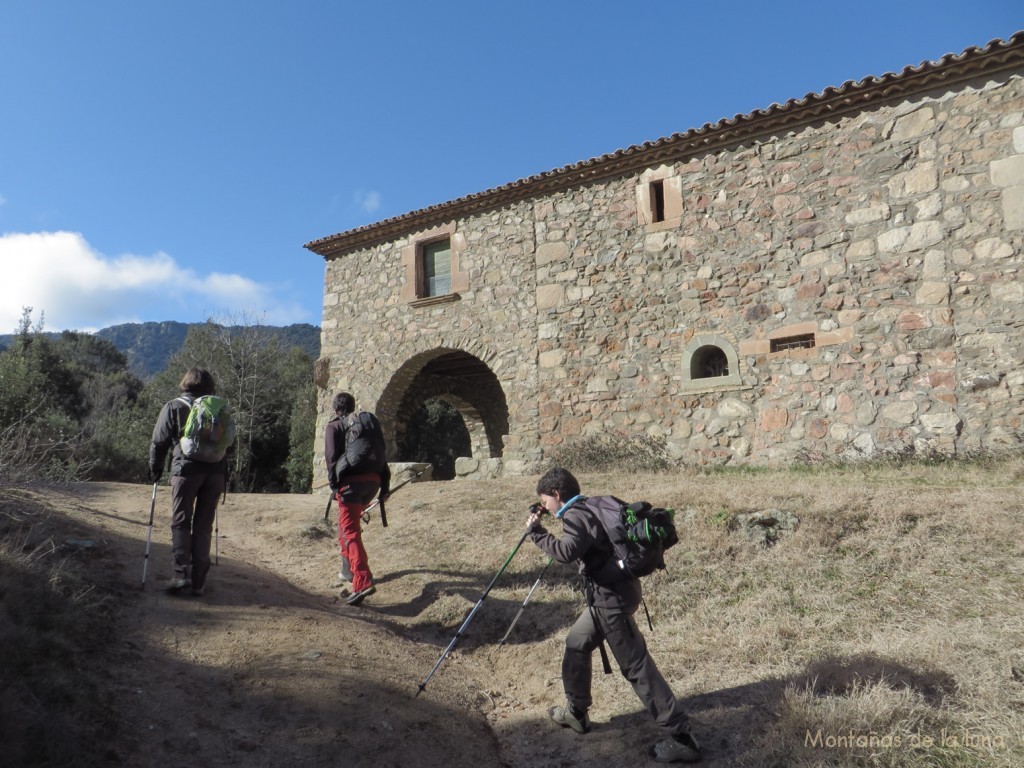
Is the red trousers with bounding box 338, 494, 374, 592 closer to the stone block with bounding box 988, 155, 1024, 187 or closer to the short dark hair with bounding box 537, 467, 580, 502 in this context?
the short dark hair with bounding box 537, 467, 580, 502

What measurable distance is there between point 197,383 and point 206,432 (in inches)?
21.3

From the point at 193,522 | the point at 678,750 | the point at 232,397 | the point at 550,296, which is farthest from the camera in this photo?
the point at 232,397

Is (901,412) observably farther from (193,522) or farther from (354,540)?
(193,522)

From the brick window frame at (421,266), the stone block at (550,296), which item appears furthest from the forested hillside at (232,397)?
the stone block at (550,296)

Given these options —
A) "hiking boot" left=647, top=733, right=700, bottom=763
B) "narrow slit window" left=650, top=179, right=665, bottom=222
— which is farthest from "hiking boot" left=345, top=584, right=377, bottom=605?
"narrow slit window" left=650, top=179, right=665, bottom=222

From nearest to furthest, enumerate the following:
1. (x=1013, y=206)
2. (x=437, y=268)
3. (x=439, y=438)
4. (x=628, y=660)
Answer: (x=628, y=660), (x=1013, y=206), (x=437, y=268), (x=439, y=438)

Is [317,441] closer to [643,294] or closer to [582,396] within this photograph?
[582,396]

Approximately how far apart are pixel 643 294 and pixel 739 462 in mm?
3015

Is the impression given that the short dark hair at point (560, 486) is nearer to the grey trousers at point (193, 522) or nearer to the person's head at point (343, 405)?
the person's head at point (343, 405)

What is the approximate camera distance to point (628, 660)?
3.44 metres

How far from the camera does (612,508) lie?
3.54 metres

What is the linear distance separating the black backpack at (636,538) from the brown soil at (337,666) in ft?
3.24

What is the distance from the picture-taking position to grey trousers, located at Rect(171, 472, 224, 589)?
479cm

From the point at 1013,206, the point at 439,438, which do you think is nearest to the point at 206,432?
the point at 1013,206
